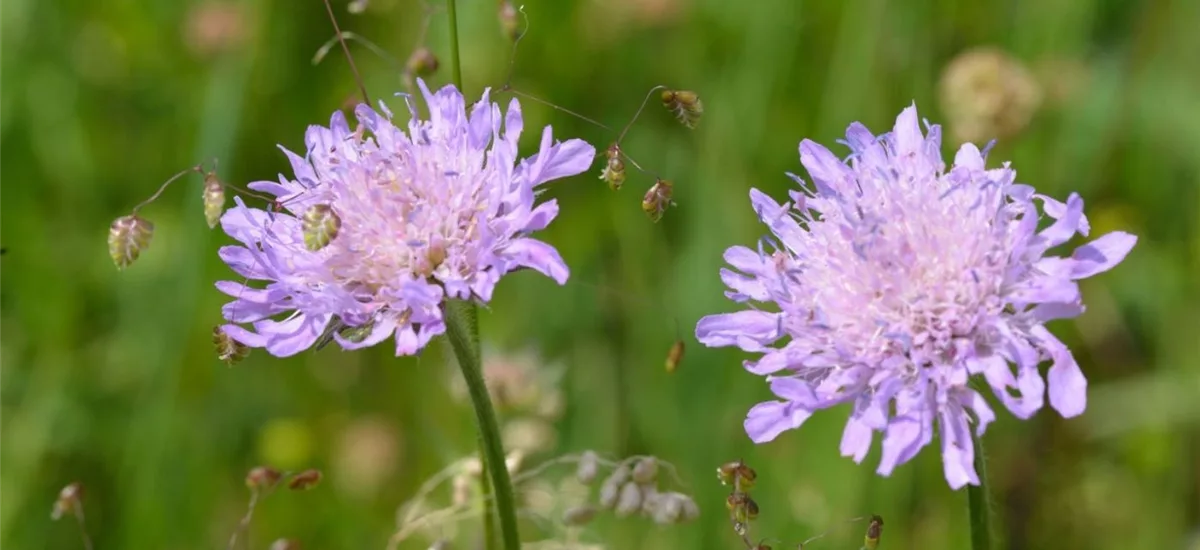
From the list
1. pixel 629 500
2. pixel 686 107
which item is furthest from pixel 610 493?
pixel 686 107

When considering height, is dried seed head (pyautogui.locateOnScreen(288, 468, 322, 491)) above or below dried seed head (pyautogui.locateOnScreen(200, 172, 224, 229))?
below

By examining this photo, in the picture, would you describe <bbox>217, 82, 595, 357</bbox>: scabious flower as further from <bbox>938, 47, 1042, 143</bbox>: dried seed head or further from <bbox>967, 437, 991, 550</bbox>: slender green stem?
<bbox>938, 47, 1042, 143</bbox>: dried seed head

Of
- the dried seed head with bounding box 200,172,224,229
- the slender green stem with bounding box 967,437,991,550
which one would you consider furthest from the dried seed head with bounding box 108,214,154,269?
the slender green stem with bounding box 967,437,991,550

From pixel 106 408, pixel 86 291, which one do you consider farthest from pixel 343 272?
pixel 86 291

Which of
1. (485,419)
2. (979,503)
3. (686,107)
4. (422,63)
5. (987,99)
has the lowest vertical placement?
(979,503)

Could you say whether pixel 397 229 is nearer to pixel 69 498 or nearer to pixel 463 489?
pixel 463 489
